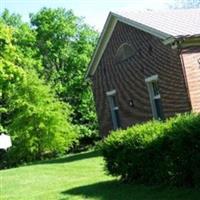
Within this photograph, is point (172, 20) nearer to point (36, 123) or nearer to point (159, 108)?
point (159, 108)

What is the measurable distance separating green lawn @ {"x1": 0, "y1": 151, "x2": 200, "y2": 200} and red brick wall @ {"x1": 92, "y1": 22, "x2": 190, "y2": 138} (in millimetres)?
4418

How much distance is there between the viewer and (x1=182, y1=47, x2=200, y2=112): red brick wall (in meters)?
20.7

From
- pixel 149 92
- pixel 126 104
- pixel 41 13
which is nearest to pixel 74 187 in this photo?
pixel 149 92

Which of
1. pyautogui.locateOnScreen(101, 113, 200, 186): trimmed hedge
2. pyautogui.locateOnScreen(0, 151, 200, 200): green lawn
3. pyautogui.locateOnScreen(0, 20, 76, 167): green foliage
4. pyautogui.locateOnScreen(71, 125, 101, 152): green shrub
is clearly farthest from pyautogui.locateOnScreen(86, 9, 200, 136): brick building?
pyautogui.locateOnScreen(71, 125, 101, 152): green shrub

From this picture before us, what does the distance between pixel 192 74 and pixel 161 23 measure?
9.57 feet

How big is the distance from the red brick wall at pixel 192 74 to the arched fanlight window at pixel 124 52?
13.7ft

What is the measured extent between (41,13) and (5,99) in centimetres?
1200

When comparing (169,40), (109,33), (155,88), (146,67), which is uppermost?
(109,33)

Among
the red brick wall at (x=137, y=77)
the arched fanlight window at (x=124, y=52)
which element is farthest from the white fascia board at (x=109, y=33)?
the arched fanlight window at (x=124, y=52)

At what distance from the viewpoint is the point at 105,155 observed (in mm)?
13836

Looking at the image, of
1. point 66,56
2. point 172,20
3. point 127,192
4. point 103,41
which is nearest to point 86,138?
point 66,56

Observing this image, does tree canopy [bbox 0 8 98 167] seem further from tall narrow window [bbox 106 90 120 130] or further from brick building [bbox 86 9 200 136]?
tall narrow window [bbox 106 90 120 130]

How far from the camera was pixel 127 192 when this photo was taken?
11516mm

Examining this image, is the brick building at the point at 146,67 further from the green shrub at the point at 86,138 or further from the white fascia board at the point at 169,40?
the green shrub at the point at 86,138
